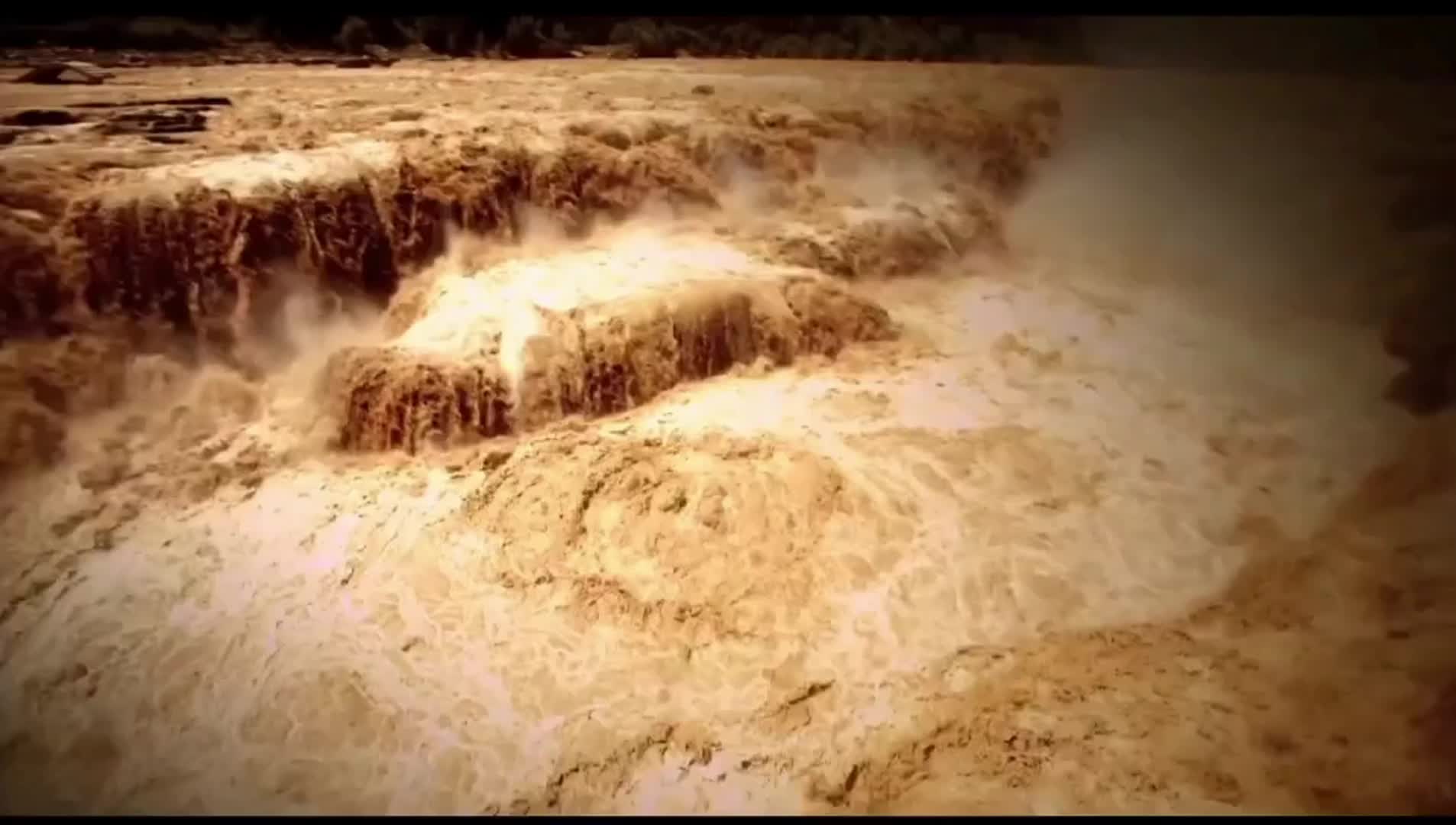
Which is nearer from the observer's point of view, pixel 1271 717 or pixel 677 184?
pixel 1271 717

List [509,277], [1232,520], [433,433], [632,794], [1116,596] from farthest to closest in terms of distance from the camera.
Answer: [509,277], [433,433], [1232,520], [1116,596], [632,794]

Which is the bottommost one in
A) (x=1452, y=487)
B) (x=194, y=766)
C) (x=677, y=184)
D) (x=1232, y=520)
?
(x=194, y=766)

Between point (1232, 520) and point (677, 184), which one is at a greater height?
point (677, 184)

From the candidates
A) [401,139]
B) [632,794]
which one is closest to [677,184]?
[401,139]

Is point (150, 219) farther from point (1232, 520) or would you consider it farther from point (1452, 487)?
point (1452, 487)

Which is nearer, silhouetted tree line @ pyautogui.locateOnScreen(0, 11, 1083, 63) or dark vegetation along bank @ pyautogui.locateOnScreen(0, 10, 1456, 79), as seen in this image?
dark vegetation along bank @ pyautogui.locateOnScreen(0, 10, 1456, 79)

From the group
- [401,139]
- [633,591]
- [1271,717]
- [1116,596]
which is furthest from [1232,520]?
[401,139]

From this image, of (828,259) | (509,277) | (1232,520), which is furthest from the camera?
(828,259)

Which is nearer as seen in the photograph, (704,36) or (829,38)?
(704,36)

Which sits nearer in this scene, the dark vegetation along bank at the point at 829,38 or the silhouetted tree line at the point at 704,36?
the dark vegetation along bank at the point at 829,38

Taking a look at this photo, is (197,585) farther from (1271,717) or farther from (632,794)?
(1271,717)
